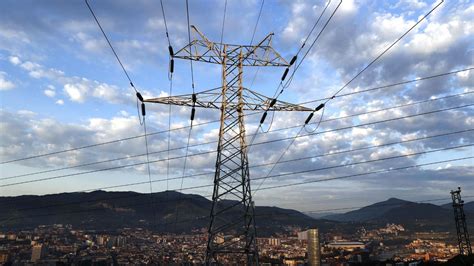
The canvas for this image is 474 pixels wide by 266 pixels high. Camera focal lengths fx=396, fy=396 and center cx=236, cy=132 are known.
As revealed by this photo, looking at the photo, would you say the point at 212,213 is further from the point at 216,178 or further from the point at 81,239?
the point at 81,239

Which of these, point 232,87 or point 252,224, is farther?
point 232,87

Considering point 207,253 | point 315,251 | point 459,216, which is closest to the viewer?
point 207,253

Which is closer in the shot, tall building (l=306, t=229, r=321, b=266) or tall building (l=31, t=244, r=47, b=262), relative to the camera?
tall building (l=306, t=229, r=321, b=266)

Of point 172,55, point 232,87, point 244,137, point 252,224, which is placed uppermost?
point 172,55

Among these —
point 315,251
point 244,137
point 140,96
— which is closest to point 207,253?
point 244,137

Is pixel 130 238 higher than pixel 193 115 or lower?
lower

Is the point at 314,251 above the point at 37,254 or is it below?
below

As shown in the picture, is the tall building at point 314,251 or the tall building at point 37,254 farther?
the tall building at point 37,254

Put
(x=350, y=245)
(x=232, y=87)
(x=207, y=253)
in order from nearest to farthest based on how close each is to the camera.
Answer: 1. (x=207, y=253)
2. (x=232, y=87)
3. (x=350, y=245)

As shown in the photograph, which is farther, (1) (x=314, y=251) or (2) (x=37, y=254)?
(1) (x=314, y=251)

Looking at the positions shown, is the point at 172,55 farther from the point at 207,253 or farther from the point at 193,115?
the point at 207,253

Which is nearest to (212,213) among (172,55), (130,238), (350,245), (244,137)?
(244,137)
